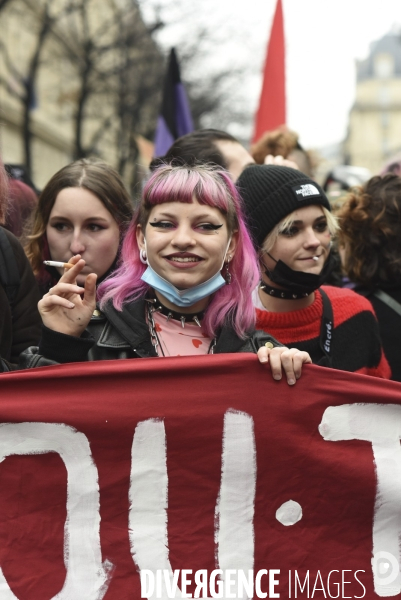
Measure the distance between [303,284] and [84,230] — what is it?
91 cm

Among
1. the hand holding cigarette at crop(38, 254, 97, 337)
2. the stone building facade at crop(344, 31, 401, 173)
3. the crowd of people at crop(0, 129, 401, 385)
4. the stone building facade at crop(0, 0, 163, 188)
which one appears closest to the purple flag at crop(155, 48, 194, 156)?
the crowd of people at crop(0, 129, 401, 385)

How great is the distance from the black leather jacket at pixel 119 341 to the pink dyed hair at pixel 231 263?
0.03m

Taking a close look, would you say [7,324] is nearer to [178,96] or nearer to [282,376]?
[282,376]

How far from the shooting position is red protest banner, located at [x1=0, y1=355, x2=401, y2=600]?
2549 millimetres

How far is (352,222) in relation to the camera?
13.1 feet

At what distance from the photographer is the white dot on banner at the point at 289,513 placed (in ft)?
8.59

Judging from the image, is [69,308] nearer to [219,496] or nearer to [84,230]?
[219,496]

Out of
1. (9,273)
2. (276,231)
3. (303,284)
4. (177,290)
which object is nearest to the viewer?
(177,290)

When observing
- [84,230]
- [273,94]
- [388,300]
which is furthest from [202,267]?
[273,94]

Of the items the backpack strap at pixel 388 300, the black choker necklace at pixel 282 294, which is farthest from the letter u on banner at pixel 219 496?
the backpack strap at pixel 388 300

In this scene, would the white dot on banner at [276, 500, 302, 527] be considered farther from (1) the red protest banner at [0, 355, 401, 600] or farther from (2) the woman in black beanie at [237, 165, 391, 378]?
(2) the woman in black beanie at [237, 165, 391, 378]

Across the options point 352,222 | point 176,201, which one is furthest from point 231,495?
point 352,222

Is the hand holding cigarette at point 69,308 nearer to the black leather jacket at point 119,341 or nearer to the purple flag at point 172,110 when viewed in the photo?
the black leather jacket at point 119,341

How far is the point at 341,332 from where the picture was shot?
3371 millimetres
